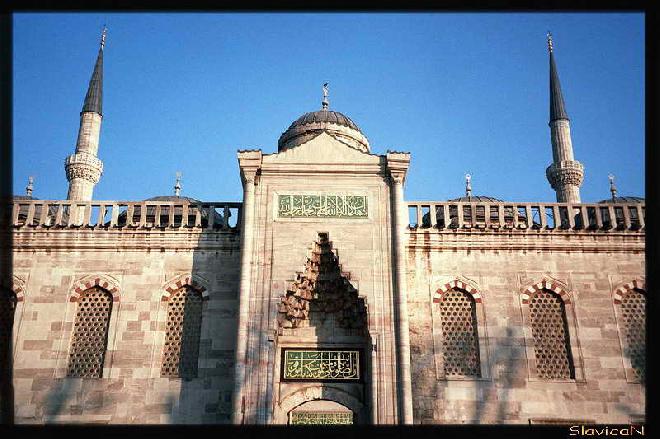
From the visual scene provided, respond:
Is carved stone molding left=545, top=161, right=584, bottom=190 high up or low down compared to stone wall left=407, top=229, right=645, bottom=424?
up

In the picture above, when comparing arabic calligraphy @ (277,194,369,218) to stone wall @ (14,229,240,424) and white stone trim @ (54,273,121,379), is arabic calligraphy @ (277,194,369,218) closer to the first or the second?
stone wall @ (14,229,240,424)

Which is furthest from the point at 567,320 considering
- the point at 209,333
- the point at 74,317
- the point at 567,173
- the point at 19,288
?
the point at 19,288

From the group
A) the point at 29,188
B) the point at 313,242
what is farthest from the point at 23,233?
the point at 29,188

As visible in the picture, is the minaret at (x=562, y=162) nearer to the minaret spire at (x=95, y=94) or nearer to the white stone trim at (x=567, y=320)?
the white stone trim at (x=567, y=320)

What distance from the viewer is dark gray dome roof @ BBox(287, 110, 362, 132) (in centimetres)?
1825

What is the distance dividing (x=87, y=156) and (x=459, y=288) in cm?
1429

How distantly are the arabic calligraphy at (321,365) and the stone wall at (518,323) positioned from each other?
1380 millimetres

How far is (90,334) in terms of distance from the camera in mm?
13617

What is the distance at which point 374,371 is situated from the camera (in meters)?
12.1

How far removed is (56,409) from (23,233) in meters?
4.35

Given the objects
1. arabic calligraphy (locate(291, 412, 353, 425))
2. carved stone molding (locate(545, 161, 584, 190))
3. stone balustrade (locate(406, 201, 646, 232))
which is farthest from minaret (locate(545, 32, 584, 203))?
arabic calligraphy (locate(291, 412, 353, 425))

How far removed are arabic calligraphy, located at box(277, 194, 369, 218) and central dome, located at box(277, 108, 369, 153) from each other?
14.0 ft

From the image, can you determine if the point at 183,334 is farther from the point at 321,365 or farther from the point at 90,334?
the point at 321,365

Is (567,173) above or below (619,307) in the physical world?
above
